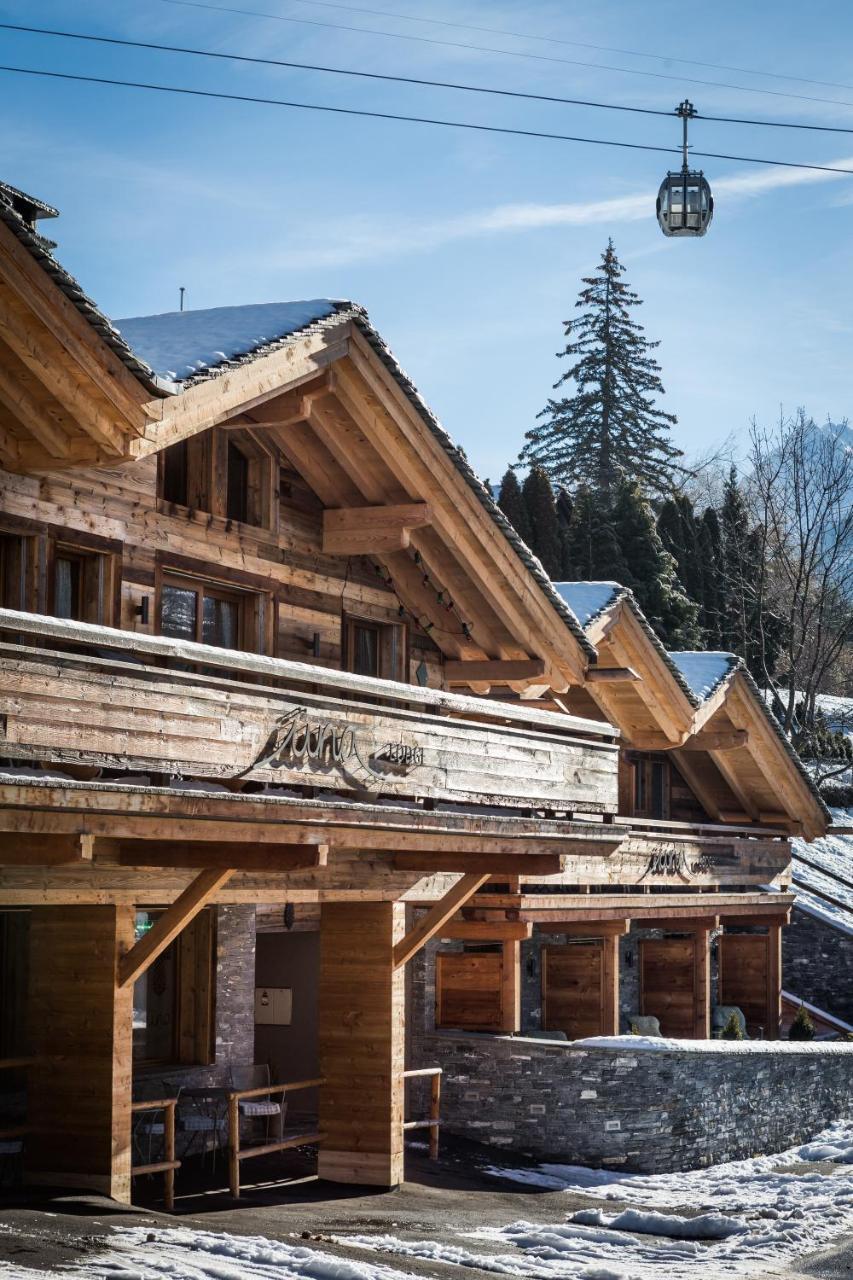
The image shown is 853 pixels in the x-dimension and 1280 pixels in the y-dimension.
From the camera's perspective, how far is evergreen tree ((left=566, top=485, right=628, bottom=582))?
148 ft

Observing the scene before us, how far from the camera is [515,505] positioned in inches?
1791

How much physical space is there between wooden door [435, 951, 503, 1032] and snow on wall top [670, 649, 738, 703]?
596 centimetres

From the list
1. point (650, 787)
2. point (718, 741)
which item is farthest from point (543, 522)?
point (718, 741)

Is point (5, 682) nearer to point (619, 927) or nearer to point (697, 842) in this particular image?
point (619, 927)

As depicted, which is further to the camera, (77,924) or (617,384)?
(617,384)

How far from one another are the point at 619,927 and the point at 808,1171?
4474mm

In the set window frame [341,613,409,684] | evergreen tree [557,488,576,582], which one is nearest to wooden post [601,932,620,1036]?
window frame [341,613,409,684]

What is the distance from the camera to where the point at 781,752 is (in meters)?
28.7

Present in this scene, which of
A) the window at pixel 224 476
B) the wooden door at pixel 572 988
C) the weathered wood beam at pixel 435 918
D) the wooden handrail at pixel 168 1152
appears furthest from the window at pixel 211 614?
the wooden door at pixel 572 988

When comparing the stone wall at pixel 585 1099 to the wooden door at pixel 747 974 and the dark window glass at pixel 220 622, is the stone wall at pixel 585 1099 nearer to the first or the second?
the dark window glass at pixel 220 622

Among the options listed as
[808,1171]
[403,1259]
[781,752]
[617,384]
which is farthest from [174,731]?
[617,384]

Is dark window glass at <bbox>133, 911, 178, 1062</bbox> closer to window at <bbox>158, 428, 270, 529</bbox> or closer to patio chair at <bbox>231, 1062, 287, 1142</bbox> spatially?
patio chair at <bbox>231, 1062, 287, 1142</bbox>

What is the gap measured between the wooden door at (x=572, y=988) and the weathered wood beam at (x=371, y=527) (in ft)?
31.0

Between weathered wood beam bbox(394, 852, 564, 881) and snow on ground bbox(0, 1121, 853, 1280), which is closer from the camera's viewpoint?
snow on ground bbox(0, 1121, 853, 1280)
